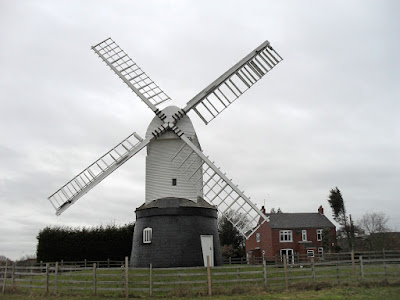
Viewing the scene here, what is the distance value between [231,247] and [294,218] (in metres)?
7.86

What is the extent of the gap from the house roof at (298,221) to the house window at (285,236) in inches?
21.1

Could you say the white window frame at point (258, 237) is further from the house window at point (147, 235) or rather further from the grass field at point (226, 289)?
the grass field at point (226, 289)

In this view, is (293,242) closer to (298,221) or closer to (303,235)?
(303,235)

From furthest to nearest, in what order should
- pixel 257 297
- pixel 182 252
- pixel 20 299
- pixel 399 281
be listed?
pixel 182 252 < pixel 399 281 < pixel 20 299 < pixel 257 297

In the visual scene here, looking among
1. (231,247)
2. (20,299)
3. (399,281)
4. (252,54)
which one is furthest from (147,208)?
(231,247)

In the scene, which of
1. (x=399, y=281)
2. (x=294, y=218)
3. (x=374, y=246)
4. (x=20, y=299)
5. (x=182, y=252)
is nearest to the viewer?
(x=20, y=299)

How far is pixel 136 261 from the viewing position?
1773cm

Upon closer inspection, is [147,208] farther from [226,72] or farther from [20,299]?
[226,72]

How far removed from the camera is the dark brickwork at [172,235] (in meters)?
16.9

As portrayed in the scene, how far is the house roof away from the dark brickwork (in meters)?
24.9

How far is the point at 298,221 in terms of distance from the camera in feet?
138

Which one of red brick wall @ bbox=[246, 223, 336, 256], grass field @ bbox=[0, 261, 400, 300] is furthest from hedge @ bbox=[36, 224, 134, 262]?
red brick wall @ bbox=[246, 223, 336, 256]

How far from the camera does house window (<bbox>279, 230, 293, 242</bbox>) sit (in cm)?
4103

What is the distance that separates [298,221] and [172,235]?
92.3 ft
